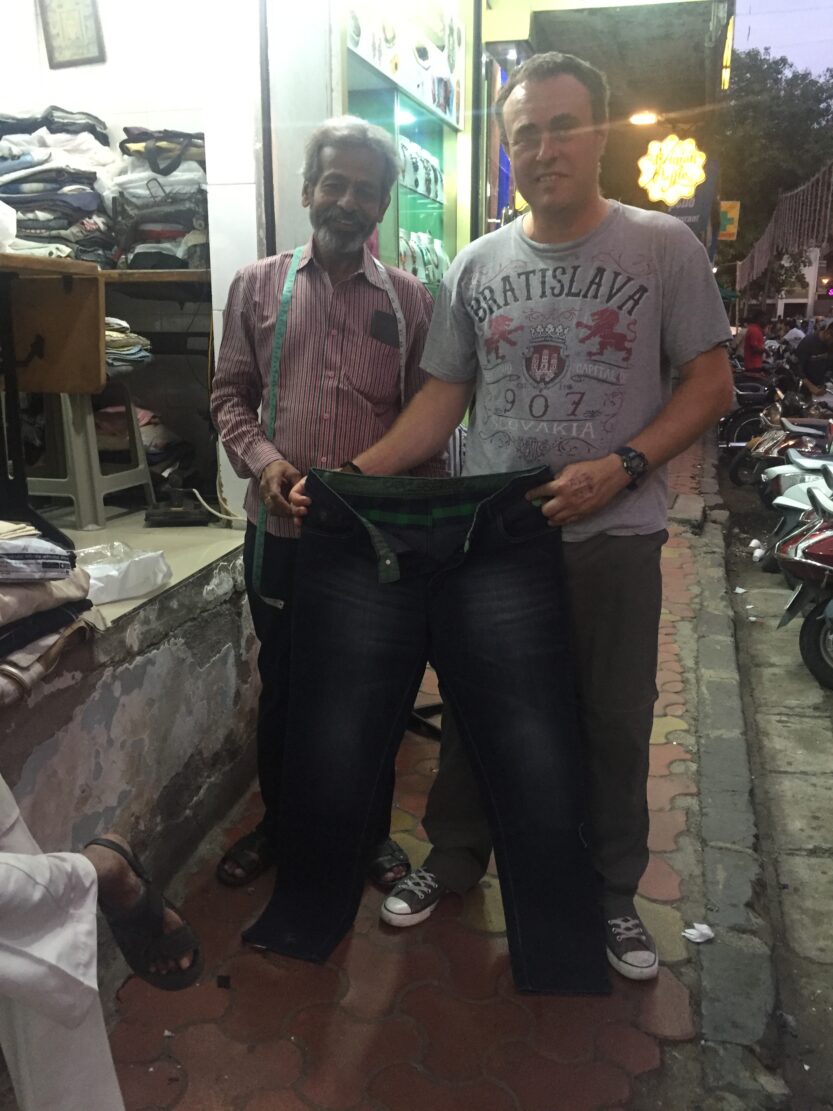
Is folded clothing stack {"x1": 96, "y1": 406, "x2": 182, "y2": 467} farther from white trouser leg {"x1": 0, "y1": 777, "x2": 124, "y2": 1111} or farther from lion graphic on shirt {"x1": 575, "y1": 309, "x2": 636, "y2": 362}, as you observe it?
white trouser leg {"x1": 0, "y1": 777, "x2": 124, "y2": 1111}

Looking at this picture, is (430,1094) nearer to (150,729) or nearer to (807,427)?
(150,729)

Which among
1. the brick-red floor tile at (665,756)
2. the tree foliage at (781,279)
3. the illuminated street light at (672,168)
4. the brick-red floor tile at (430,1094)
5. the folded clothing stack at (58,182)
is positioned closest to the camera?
the brick-red floor tile at (430,1094)

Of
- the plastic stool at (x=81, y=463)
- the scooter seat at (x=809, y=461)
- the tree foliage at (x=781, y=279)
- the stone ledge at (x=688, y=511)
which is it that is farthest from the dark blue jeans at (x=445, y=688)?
the tree foliage at (x=781, y=279)

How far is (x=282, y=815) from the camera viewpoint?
2.24 m

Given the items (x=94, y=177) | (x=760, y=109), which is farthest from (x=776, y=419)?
(x=760, y=109)

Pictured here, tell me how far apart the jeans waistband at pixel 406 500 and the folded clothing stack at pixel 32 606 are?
0.57m

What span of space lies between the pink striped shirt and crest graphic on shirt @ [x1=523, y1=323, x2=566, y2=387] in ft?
1.51

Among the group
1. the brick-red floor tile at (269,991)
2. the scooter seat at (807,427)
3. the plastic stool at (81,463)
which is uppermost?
the plastic stool at (81,463)

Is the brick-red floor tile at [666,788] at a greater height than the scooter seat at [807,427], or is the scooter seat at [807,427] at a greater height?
the scooter seat at [807,427]

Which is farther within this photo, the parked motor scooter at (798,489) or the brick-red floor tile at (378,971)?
the parked motor scooter at (798,489)

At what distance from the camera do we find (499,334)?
206 cm

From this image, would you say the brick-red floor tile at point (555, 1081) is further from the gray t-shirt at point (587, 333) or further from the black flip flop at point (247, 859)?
the gray t-shirt at point (587, 333)

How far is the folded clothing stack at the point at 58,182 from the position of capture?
3729 millimetres

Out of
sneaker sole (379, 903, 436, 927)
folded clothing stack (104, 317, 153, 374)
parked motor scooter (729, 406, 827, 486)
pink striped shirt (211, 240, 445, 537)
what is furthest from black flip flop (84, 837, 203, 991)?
parked motor scooter (729, 406, 827, 486)
